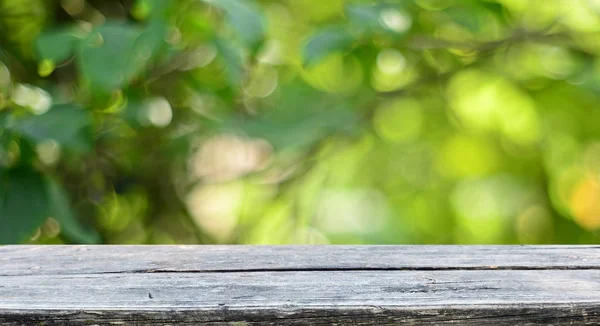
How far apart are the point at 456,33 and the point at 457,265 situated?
933 mm

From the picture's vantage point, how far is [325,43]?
0.84 m

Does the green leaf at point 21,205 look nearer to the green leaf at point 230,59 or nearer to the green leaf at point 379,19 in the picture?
the green leaf at point 230,59

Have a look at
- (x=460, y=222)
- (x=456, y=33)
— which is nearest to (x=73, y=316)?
(x=460, y=222)

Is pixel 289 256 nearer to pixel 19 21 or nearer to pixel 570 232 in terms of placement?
pixel 570 232

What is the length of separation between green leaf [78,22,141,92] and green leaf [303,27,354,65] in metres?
0.23

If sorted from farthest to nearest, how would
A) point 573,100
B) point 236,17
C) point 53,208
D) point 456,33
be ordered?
point 456,33, point 573,100, point 53,208, point 236,17

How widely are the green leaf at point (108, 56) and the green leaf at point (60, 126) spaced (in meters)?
0.07

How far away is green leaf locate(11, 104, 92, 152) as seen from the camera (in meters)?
0.85

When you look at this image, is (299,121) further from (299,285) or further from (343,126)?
(299,285)

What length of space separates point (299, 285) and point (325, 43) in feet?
1.62

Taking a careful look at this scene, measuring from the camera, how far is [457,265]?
476mm

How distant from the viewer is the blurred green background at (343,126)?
1.07m

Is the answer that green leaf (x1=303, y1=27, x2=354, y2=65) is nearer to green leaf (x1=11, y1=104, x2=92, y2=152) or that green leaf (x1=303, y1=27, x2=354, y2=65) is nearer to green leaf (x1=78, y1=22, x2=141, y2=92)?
green leaf (x1=78, y1=22, x2=141, y2=92)

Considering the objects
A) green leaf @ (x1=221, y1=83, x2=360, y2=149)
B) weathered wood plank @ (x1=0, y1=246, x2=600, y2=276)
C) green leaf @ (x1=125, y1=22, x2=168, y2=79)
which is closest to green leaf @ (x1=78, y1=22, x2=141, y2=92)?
green leaf @ (x1=125, y1=22, x2=168, y2=79)
